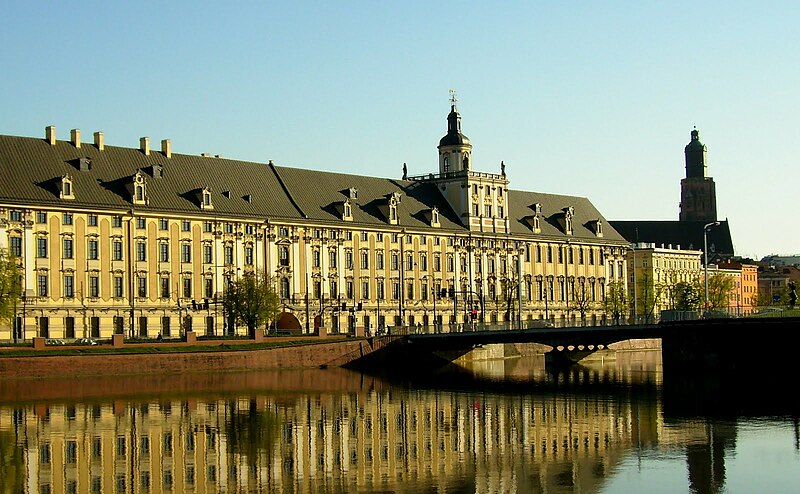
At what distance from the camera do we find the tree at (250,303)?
121500 millimetres

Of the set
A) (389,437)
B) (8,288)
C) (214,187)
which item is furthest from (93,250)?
A: (389,437)

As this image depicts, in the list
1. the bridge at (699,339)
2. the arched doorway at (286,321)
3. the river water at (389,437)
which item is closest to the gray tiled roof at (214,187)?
the arched doorway at (286,321)

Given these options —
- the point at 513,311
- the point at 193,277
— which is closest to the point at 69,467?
the point at 193,277

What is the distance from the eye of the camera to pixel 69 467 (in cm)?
5506

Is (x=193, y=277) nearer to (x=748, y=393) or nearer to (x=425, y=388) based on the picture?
(x=425, y=388)

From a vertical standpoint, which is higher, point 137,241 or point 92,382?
point 137,241

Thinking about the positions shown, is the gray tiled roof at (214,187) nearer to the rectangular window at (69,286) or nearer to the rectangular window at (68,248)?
the rectangular window at (68,248)

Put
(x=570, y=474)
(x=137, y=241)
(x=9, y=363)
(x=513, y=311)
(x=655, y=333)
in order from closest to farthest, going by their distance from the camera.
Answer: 1. (x=570, y=474)
2. (x=9, y=363)
3. (x=655, y=333)
4. (x=137, y=241)
5. (x=513, y=311)

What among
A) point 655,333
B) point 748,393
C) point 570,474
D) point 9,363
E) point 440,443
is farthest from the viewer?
point 655,333

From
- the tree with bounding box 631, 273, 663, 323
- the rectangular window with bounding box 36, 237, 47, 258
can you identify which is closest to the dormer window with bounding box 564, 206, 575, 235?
the tree with bounding box 631, 273, 663, 323

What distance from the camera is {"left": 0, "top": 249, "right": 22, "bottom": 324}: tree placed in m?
101

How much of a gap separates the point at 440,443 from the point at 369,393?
27.3 meters

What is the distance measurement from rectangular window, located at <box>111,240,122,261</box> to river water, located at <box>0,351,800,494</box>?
2454 centimetres

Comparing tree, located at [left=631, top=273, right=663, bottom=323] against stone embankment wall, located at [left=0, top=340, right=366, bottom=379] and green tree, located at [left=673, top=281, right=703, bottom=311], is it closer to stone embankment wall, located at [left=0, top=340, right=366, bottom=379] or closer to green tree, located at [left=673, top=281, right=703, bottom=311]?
green tree, located at [left=673, top=281, right=703, bottom=311]
